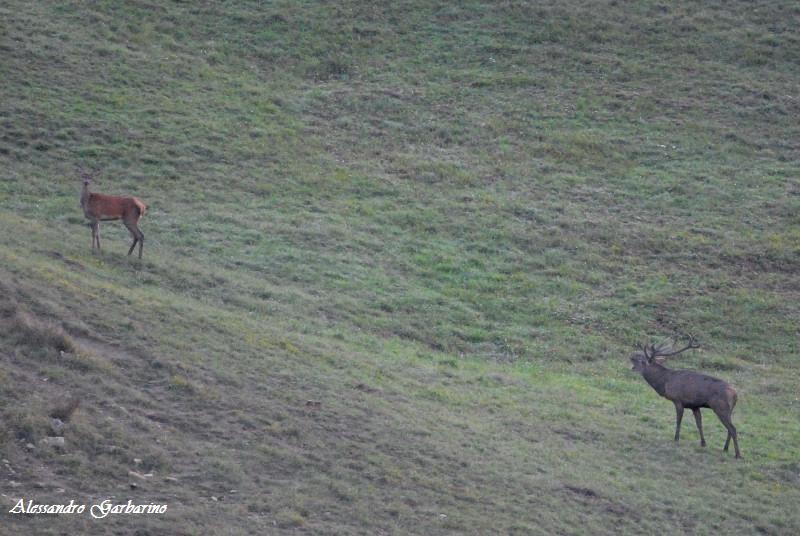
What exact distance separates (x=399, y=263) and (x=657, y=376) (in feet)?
29.8

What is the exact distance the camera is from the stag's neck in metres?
18.8

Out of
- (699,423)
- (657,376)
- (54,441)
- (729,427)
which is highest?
(54,441)

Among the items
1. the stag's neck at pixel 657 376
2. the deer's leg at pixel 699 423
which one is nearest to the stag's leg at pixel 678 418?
the deer's leg at pixel 699 423

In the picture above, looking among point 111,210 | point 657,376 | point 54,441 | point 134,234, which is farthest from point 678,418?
point 111,210

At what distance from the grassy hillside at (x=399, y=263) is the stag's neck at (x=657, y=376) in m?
0.64

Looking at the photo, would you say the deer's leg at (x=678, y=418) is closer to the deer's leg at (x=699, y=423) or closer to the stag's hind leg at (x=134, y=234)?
the deer's leg at (x=699, y=423)

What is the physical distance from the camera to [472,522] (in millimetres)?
13531

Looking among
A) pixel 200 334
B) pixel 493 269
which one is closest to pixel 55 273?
pixel 200 334

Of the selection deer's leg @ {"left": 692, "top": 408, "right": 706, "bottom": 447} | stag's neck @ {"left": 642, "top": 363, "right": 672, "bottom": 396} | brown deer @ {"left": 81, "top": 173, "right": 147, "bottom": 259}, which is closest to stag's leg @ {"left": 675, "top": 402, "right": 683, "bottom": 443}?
deer's leg @ {"left": 692, "top": 408, "right": 706, "bottom": 447}

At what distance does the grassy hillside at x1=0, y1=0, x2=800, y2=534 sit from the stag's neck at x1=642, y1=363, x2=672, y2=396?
0.64m

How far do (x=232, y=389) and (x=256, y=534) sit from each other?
4.01 m

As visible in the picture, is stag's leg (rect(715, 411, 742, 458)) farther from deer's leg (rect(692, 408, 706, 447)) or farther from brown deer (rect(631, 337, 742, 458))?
deer's leg (rect(692, 408, 706, 447))

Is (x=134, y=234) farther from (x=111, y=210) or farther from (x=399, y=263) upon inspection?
(x=399, y=263)

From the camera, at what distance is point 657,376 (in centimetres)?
1898
